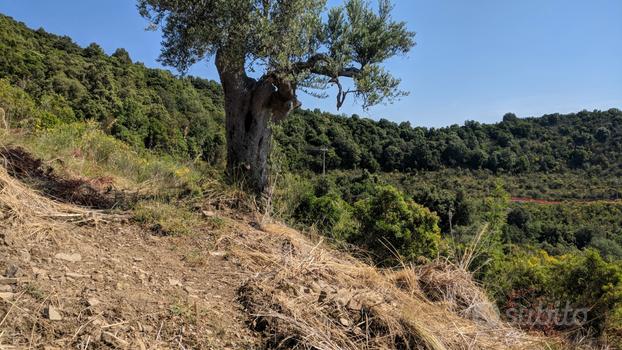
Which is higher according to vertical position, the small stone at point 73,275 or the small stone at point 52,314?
the small stone at point 73,275

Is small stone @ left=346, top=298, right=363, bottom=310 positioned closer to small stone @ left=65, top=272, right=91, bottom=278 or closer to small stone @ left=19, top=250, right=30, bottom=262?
small stone @ left=65, top=272, right=91, bottom=278

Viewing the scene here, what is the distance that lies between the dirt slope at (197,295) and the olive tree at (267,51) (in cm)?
178

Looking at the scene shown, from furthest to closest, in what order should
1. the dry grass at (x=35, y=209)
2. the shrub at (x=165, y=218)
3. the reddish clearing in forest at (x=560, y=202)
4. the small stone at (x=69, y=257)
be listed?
1. the reddish clearing in forest at (x=560, y=202)
2. the shrub at (x=165, y=218)
3. the dry grass at (x=35, y=209)
4. the small stone at (x=69, y=257)

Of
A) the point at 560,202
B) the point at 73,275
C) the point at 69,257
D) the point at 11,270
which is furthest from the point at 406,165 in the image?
the point at 11,270

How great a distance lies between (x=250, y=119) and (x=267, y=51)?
110cm

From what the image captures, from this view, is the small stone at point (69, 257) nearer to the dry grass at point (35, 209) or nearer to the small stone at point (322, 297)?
the dry grass at point (35, 209)

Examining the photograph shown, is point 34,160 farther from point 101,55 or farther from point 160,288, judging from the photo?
point 101,55

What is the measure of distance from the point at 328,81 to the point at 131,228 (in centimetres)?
277

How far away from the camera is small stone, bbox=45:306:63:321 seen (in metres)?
2.49

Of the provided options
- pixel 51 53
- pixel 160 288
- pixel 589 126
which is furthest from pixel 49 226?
pixel 589 126

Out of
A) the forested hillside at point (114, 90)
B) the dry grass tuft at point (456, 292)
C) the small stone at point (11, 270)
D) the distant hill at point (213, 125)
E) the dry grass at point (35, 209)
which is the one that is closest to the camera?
the small stone at point (11, 270)

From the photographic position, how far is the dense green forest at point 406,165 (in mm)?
7641

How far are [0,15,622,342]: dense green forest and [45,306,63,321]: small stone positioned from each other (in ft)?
11.7

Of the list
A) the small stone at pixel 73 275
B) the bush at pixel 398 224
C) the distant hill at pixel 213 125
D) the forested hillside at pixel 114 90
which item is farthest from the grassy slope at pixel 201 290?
the forested hillside at pixel 114 90
